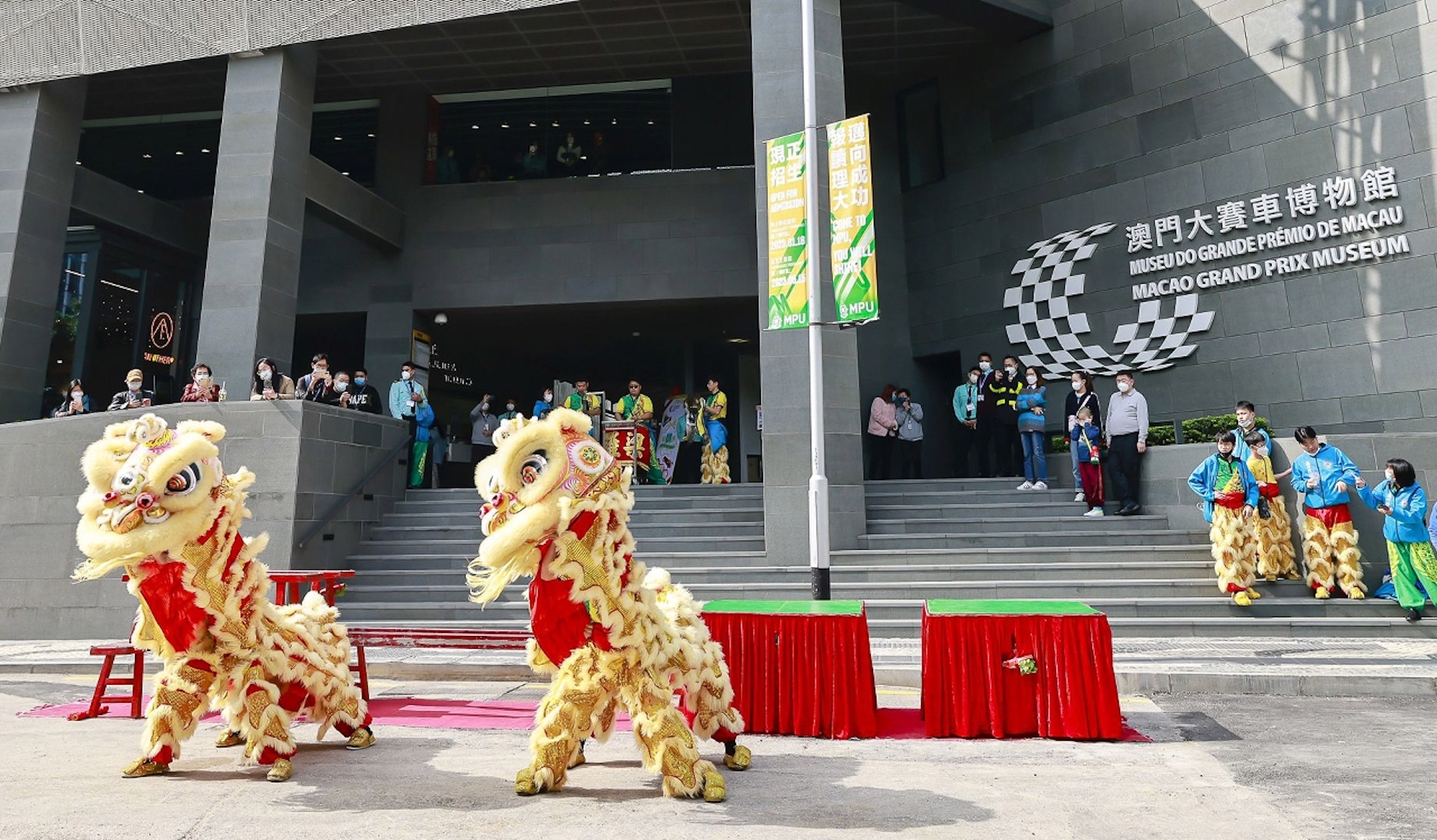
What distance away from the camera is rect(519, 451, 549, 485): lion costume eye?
4270mm

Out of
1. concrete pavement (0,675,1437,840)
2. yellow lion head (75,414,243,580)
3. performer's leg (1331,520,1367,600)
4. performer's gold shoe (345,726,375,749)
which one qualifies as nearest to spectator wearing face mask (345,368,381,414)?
concrete pavement (0,675,1437,840)

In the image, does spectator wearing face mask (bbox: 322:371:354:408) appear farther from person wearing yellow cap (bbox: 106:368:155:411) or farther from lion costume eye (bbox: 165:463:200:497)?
lion costume eye (bbox: 165:463:200:497)

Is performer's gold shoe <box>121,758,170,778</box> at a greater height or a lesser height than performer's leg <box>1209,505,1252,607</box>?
lesser

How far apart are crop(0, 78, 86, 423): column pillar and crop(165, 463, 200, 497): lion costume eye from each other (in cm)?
1377

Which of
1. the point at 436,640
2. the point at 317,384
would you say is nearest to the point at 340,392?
the point at 317,384

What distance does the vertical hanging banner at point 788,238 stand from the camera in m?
9.52

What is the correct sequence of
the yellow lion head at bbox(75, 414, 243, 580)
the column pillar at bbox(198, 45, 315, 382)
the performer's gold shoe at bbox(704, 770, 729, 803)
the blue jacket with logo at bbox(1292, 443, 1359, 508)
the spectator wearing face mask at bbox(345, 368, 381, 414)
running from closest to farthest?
the performer's gold shoe at bbox(704, 770, 729, 803)
the yellow lion head at bbox(75, 414, 243, 580)
the blue jacket with logo at bbox(1292, 443, 1359, 508)
the spectator wearing face mask at bbox(345, 368, 381, 414)
the column pillar at bbox(198, 45, 315, 382)

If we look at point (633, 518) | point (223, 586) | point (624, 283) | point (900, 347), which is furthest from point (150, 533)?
point (900, 347)

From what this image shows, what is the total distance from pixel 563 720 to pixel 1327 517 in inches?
376

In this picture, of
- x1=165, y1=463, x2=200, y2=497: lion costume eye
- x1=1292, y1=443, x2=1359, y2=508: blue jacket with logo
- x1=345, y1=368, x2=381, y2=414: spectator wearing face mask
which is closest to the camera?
x1=165, y1=463, x2=200, y2=497: lion costume eye

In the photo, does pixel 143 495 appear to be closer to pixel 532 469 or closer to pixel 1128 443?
pixel 532 469

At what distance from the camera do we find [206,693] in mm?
4863

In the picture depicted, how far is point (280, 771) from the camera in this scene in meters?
4.73

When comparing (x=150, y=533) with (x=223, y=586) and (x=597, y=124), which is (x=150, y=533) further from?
(x=597, y=124)
